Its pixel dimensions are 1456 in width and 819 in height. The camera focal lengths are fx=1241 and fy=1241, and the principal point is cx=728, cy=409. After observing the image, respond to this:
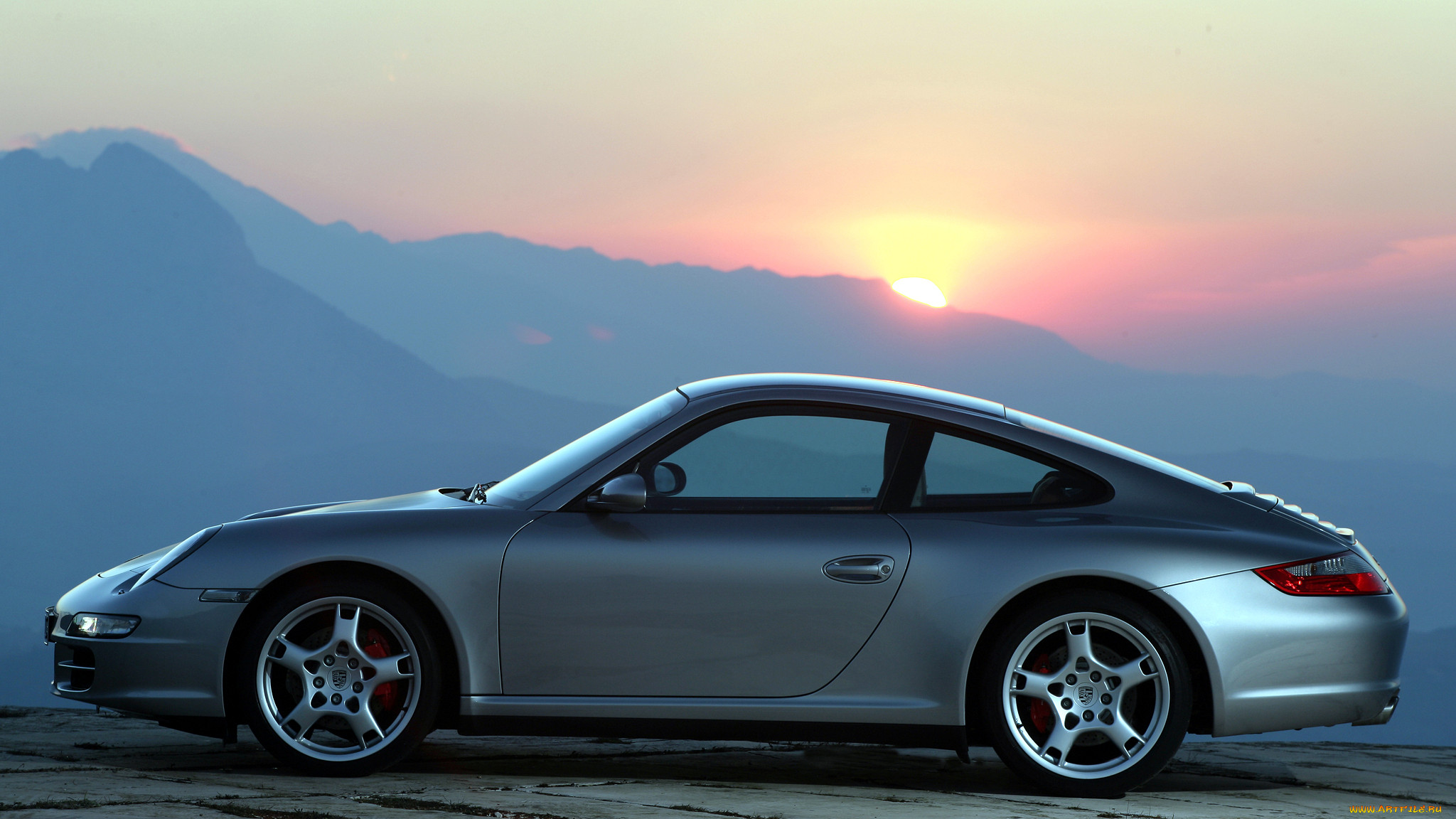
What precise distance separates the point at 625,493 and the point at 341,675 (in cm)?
115

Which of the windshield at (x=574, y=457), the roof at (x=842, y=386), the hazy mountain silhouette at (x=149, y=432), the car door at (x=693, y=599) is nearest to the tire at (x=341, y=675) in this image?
the car door at (x=693, y=599)

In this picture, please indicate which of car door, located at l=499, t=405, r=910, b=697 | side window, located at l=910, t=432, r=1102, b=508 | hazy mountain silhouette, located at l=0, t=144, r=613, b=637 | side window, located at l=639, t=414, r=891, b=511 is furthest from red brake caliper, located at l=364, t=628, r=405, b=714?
hazy mountain silhouette, located at l=0, t=144, r=613, b=637

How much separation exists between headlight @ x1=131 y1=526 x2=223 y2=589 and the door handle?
2.08m

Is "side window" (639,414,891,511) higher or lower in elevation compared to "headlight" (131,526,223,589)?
higher

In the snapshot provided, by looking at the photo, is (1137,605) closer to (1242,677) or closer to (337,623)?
(1242,677)

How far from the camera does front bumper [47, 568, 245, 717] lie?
4109mm

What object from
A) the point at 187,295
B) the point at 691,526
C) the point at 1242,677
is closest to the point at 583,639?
the point at 691,526

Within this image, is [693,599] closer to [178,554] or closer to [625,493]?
[625,493]

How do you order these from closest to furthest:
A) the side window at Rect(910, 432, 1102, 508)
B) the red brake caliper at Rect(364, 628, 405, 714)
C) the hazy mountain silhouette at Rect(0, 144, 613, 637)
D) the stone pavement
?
the stone pavement < the red brake caliper at Rect(364, 628, 405, 714) < the side window at Rect(910, 432, 1102, 508) < the hazy mountain silhouette at Rect(0, 144, 613, 637)

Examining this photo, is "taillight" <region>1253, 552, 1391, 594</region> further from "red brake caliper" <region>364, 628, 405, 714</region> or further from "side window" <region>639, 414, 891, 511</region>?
"red brake caliper" <region>364, 628, 405, 714</region>

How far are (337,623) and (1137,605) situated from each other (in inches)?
105

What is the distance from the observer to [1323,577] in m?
4.18

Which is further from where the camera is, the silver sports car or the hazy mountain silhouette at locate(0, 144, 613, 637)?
the hazy mountain silhouette at locate(0, 144, 613, 637)

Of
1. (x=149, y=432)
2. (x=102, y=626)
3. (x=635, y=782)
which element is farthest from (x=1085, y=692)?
(x=149, y=432)
